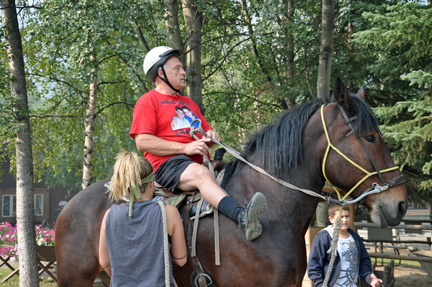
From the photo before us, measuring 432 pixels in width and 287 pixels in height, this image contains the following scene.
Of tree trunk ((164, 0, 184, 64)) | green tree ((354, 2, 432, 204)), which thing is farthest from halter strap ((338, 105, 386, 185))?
tree trunk ((164, 0, 184, 64))

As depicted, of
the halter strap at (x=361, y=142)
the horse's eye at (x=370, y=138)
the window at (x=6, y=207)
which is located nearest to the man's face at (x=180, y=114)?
the halter strap at (x=361, y=142)

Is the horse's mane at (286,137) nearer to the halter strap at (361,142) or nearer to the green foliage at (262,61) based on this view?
the halter strap at (361,142)

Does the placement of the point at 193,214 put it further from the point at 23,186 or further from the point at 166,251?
the point at 23,186

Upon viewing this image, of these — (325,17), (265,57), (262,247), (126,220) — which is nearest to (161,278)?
(126,220)

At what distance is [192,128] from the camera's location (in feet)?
12.2

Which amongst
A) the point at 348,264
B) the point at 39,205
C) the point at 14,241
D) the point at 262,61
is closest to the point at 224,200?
the point at 348,264

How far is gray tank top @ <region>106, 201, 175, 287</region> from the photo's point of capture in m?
2.90

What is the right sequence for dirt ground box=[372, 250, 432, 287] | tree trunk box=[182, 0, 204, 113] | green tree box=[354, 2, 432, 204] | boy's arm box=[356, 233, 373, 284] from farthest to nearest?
dirt ground box=[372, 250, 432, 287] < tree trunk box=[182, 0, 204, 113] < green tree box=[354, 2, 432, 204] < boy's arm box=[356, 233, 373, 284]

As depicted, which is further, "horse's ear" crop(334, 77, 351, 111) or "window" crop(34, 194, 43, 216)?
"window" crop(34, 194, 43, 216)

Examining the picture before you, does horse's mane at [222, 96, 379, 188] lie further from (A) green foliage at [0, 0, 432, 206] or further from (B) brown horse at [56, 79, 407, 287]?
(A) green foliage at [0, 0, 432, 206]

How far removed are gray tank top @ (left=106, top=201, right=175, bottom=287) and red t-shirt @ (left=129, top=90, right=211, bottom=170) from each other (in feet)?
2.84

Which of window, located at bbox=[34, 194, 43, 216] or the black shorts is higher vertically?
the black shorts

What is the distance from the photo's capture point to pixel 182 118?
381cm

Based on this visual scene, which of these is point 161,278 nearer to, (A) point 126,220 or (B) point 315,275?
(A) point 126,220
